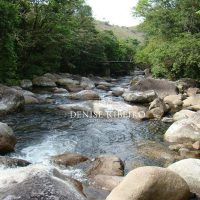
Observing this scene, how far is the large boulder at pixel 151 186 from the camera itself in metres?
6.55

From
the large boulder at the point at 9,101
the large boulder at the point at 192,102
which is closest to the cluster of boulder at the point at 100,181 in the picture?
the large boulder at the point at 9,101

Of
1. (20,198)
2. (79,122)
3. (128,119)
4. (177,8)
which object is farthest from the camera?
(177,8)

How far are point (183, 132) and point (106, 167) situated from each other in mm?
4410

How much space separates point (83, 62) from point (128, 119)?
25876mm

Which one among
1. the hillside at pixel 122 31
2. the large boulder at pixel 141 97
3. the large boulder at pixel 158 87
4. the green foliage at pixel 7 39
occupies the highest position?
the hillside at pixel 122 31

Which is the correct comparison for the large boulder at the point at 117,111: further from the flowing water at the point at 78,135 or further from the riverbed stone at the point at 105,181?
the riverbed stone at the point at 105,181

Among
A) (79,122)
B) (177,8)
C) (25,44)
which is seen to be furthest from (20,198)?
(177,8)

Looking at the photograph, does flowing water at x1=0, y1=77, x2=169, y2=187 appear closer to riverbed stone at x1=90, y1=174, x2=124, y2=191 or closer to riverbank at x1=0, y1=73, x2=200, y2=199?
riverbank at x1=0, y1=73, x2=200, y2=199

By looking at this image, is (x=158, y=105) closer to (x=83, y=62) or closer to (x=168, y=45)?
(x=168, y=45)

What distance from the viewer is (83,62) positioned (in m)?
41.1

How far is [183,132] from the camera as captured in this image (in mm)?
12344

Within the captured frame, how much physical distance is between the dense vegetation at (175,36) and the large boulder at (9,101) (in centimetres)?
1277

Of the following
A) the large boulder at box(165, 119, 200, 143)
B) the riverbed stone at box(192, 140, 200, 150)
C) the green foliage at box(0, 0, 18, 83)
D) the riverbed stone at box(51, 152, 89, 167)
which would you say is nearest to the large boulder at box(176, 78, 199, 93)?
the green foliage at box(0, 0, 18, 83)

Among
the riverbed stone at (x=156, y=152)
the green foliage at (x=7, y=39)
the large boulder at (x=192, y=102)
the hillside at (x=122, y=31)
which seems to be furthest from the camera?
the hillside at (x=122, y=31)
